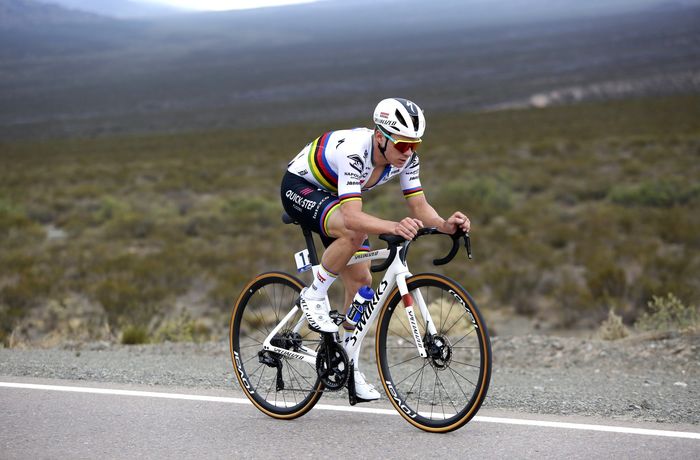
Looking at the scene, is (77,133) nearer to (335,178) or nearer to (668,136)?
(668,136)

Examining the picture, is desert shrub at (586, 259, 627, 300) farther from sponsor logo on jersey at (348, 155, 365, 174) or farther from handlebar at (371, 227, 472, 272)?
sponsor logo on jersey at (348, 155, 365, 174)

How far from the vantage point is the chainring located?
510 cm

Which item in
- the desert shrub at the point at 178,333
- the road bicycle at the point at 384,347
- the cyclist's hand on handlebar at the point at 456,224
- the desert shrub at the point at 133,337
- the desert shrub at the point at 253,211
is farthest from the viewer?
the desert shrub at the point at 253,211

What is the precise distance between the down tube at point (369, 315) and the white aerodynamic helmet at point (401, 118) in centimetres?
87

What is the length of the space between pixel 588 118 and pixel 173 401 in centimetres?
4961

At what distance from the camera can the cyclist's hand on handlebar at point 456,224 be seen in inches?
187

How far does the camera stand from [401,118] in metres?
4.70

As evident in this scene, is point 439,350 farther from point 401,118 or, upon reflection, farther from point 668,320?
→ point 668,320

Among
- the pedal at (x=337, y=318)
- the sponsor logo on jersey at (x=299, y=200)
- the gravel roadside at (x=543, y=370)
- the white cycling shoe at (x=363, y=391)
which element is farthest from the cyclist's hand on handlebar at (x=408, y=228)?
the gravel roadside at (x=543, y=370)

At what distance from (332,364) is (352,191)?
1131 millimetres

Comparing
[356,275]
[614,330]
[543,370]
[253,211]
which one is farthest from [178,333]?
[253,211]

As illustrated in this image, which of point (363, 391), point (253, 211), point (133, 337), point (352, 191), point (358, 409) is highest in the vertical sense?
point (352, 191)

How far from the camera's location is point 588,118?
51.9 m

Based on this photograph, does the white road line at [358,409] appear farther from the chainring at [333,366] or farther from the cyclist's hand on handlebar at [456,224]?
the cyclist's hand on handlebar at [456,224]
